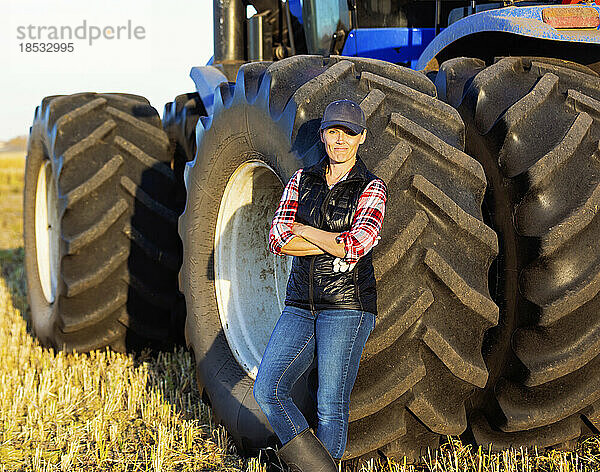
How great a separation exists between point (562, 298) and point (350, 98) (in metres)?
0.97

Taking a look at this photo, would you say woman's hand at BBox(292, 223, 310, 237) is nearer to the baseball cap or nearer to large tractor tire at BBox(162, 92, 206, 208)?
the baseball cap

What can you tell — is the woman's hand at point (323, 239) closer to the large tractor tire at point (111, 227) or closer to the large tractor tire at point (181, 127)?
the large tractor tire at point (181, 127)

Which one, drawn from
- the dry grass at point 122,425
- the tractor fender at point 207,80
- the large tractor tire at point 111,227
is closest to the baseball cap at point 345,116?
the dry grass at point 122,425

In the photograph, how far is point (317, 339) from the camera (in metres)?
2.49

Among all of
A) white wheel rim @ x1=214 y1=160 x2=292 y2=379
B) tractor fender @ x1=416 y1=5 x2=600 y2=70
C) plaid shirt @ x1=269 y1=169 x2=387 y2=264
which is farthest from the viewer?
white wheel rim @ x1=214 y1=160 x2=292 y2=379

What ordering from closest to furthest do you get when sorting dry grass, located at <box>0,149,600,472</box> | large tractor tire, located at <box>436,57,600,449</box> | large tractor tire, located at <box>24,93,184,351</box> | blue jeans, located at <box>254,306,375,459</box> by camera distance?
blue jeans, located at <box>254,306,375,459</box> < large tractor tire, located at <box>436,57,600,449</box> < dry grass, located at <box>0,149,600,472</box> < large tractor tire, located at <box>24,93,184,351</box>

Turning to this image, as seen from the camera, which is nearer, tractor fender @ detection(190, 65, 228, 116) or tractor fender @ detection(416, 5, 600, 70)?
tractor fender @ detection(416, 5, 600, 70)

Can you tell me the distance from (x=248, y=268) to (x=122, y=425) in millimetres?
954

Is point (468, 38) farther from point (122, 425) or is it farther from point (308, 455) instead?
point (122, 425)

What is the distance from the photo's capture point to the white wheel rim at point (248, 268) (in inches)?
138

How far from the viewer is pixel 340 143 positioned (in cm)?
235

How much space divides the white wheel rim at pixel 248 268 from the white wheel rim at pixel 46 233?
1.75 meters

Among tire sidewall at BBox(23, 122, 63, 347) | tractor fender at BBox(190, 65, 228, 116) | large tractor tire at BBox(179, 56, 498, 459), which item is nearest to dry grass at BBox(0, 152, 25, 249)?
tire sidewall at BBox(23, 122, 63, 347)

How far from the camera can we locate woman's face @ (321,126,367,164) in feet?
7.68
